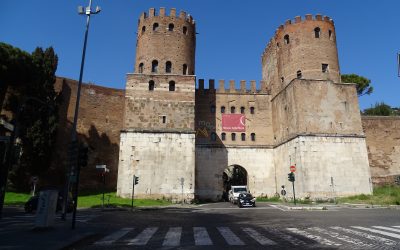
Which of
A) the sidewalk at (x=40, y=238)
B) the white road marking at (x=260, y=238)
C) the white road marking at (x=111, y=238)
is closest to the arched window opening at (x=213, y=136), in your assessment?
the white road marking at (x=260, y=238)

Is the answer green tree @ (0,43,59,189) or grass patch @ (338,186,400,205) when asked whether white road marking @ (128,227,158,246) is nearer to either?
grass patch @ (338,186,400,205)

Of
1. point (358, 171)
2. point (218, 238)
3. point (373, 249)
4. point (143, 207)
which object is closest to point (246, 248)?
point (218, 238)

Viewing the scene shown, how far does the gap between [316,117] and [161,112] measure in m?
12.4

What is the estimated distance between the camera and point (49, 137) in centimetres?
2420

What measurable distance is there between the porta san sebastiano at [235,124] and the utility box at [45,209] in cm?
1437

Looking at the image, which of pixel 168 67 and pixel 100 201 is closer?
pixel 100 201

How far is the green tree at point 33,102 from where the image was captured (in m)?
23.0

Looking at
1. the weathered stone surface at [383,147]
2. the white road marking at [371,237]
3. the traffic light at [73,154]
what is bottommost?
the white road marking at [371,237]

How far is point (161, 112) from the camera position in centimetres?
2562

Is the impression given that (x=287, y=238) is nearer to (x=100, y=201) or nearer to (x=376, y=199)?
(x=100, y=201)

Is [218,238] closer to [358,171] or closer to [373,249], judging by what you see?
[373,249]

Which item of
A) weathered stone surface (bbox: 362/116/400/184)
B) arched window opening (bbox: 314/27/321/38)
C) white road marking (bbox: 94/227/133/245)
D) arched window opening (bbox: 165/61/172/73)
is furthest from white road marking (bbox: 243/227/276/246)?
weathered stone surface (bbox: 362/116/400/184)

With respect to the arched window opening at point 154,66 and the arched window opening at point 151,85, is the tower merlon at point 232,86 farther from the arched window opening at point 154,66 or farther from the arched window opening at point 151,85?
the arched window opening at point 151,85

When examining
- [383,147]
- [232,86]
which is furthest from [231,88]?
[383,147]
